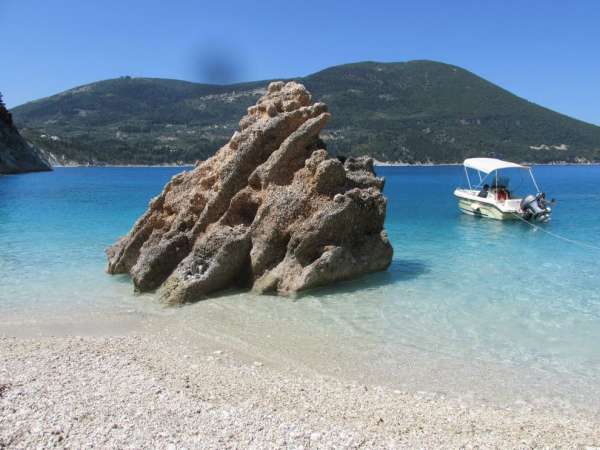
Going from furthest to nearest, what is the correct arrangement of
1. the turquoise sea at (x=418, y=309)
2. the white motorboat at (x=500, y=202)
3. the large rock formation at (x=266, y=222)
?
the white motorboat at (x=500, y=202) → the large rock formation at (x=266, y=222) → the turquoise sea at (x=418, y=309)

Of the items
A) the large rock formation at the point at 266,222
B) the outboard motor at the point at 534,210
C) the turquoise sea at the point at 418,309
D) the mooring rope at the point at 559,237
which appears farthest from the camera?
the outboard motor at the point at 534,210

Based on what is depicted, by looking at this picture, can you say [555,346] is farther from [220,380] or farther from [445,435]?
[220,380]

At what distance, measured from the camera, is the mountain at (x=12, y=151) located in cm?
8975

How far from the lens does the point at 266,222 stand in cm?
1430

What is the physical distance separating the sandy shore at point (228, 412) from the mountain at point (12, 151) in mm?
93368

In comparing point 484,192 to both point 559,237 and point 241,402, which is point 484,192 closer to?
point 559,237

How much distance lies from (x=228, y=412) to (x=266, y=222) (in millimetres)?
7776

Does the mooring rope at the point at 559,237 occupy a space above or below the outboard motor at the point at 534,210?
below

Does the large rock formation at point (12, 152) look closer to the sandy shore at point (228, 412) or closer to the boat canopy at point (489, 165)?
the boat canopy at point (489, 165)

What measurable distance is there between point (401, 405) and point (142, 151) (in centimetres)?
18591

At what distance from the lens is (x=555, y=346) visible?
1031cm

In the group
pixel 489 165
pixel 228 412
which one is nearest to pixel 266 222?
pixel 228 412

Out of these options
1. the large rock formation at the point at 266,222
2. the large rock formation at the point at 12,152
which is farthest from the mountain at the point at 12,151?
the large rock formation at the point at 266,222

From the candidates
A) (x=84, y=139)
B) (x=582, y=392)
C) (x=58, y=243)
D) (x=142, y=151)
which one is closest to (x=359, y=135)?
(x=142, y=151)
